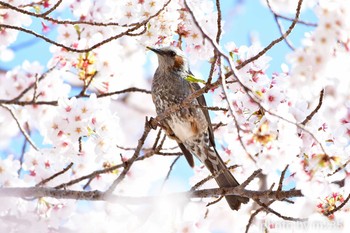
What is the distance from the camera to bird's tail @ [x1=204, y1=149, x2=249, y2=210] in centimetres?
368

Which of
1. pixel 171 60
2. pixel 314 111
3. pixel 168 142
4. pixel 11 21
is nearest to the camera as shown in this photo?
pixel 314 111

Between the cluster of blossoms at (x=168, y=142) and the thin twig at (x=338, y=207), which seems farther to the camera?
the thin twig at (x=338, y=207)

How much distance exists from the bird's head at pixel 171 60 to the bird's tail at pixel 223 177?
0.67m

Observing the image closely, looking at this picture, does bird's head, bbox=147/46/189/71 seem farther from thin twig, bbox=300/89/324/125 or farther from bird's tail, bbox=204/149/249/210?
thin twig, bbox=300/89/324/125

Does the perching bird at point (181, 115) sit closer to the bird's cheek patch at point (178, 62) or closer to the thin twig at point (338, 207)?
the bird's cheek patch at point (178, 62)

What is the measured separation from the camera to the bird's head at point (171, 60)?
13.5 feet

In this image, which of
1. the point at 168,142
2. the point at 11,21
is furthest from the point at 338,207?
the point at 168,142

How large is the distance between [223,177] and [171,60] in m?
0.92

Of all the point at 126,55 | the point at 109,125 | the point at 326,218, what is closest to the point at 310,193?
the point at 326,218

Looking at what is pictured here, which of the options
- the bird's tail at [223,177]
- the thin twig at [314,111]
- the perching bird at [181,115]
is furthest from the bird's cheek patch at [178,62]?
the thin twig at [314,111]

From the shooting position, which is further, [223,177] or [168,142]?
[168,142]

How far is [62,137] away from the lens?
3594mm

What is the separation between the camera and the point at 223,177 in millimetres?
3881

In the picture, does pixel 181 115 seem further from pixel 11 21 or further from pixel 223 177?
pixel 11 21
